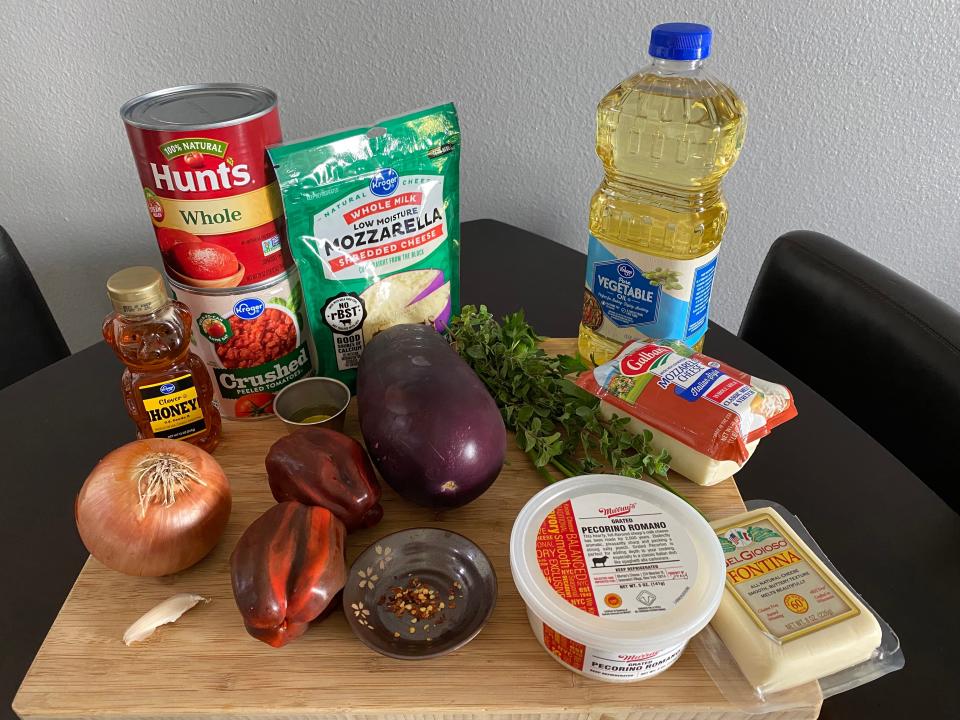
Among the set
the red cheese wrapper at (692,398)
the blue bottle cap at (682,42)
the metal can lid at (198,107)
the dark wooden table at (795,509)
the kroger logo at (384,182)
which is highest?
the blue bottle cap at (682,42)

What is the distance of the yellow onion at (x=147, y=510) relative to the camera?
29.4 inches

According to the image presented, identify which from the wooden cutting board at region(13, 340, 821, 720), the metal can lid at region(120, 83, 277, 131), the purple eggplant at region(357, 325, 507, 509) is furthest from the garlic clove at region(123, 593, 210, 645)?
the metal can lid at region(120, 83, 277, 131)

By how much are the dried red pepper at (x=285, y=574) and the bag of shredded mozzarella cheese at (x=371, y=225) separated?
0.36m

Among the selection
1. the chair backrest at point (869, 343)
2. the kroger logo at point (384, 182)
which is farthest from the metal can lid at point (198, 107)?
the chair backrest at point (869, 343)

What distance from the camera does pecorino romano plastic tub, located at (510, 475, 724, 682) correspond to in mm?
676

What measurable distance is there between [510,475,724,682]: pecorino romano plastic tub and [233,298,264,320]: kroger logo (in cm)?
44

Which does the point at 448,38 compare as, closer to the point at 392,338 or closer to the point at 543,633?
the point at 392,338

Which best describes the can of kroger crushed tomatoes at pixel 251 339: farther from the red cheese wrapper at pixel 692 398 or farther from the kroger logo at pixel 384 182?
the red cheese wrapper at pixel 692 398

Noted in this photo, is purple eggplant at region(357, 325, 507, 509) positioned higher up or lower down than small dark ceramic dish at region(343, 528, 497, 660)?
higher up

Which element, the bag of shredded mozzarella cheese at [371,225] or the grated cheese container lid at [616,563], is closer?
→ the grated cheese container lid at [616,563]

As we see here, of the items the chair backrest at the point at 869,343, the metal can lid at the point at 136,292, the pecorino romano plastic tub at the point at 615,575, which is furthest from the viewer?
the chair backrest at the point at 869,343

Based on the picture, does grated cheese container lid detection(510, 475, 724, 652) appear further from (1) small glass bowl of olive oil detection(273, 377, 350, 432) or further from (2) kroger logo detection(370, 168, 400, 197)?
(2) kroger logo detection(370, 168, 400, 197)

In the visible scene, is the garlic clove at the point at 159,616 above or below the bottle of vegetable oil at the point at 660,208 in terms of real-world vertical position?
below

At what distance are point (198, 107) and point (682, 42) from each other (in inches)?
23.6
